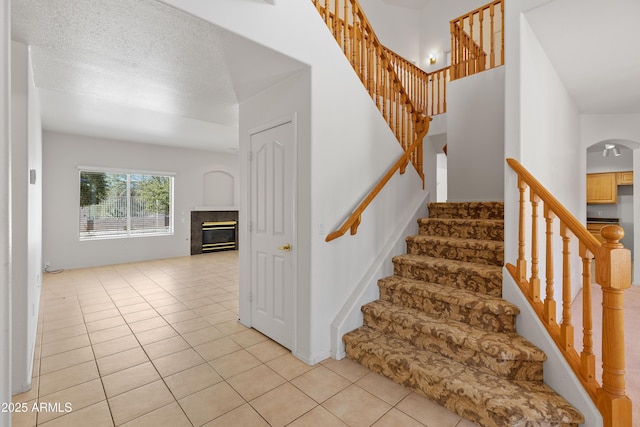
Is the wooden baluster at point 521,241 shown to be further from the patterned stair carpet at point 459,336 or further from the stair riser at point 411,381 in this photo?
the stair riser at point 411,381

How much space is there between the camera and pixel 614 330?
5.25 ft

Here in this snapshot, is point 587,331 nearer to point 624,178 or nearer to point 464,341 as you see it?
point 464,341

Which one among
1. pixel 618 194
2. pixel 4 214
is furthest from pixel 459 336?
pixel 618 194

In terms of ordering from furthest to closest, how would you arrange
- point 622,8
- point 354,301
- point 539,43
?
point 354,301
point 539,43
point 622,8

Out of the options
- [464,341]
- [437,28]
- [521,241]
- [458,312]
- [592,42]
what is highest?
[437,28]

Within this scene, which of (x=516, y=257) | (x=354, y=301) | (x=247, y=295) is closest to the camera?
(x=516, y=257)

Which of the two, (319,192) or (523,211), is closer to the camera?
(523,211)

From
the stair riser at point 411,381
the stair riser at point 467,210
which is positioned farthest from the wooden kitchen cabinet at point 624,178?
the stair riser at point 411,381

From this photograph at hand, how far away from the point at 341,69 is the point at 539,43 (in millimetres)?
1669

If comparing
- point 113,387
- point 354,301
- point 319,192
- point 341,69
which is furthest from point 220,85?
point 113,387

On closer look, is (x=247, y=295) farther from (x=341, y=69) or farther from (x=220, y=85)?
(x=341, y=69)

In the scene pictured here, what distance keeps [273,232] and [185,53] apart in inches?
65.3

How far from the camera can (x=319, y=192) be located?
2.56 meters

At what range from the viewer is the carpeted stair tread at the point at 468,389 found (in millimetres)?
1686
